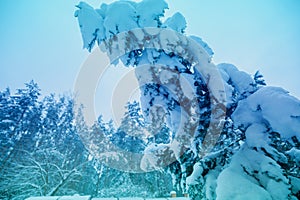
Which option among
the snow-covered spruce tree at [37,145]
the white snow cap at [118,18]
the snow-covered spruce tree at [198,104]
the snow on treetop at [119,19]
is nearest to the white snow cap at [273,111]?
the snow-covered spruce tree at [198,104]

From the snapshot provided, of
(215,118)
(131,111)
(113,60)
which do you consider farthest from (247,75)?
(131,111)

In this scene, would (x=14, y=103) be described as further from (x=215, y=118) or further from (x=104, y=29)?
(x=215, y=118)

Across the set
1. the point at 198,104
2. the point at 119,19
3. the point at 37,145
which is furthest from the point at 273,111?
the point at 37,145

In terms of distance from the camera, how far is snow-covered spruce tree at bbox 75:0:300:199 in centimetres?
400

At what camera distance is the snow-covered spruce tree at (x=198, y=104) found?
4.00 meters

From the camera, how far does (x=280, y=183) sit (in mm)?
3691

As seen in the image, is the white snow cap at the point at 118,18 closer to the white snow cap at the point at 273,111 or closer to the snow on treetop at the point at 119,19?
the snow on treetop at the point at 119,19

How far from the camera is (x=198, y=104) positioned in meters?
4.94

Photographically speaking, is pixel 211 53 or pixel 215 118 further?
pixel 211 53

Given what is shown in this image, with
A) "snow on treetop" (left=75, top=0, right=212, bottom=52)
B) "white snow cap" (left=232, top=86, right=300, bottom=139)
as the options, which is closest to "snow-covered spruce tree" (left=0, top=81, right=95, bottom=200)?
"snow on treetop" (left=75, top=0, right=212, bottom=52)

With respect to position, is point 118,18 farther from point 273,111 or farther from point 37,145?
point 37,145

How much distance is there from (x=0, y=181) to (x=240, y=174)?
1601cm

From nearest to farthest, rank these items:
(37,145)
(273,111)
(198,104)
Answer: (273,111), (198,104), (37,145)

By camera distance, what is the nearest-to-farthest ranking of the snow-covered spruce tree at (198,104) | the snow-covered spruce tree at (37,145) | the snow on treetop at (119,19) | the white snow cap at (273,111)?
the white snow cap at (273,111) < the snow-covered spruce tree at (198,104) < the snow on treetop at (119,19) < the snow-covered spruce tree at (37,145)
